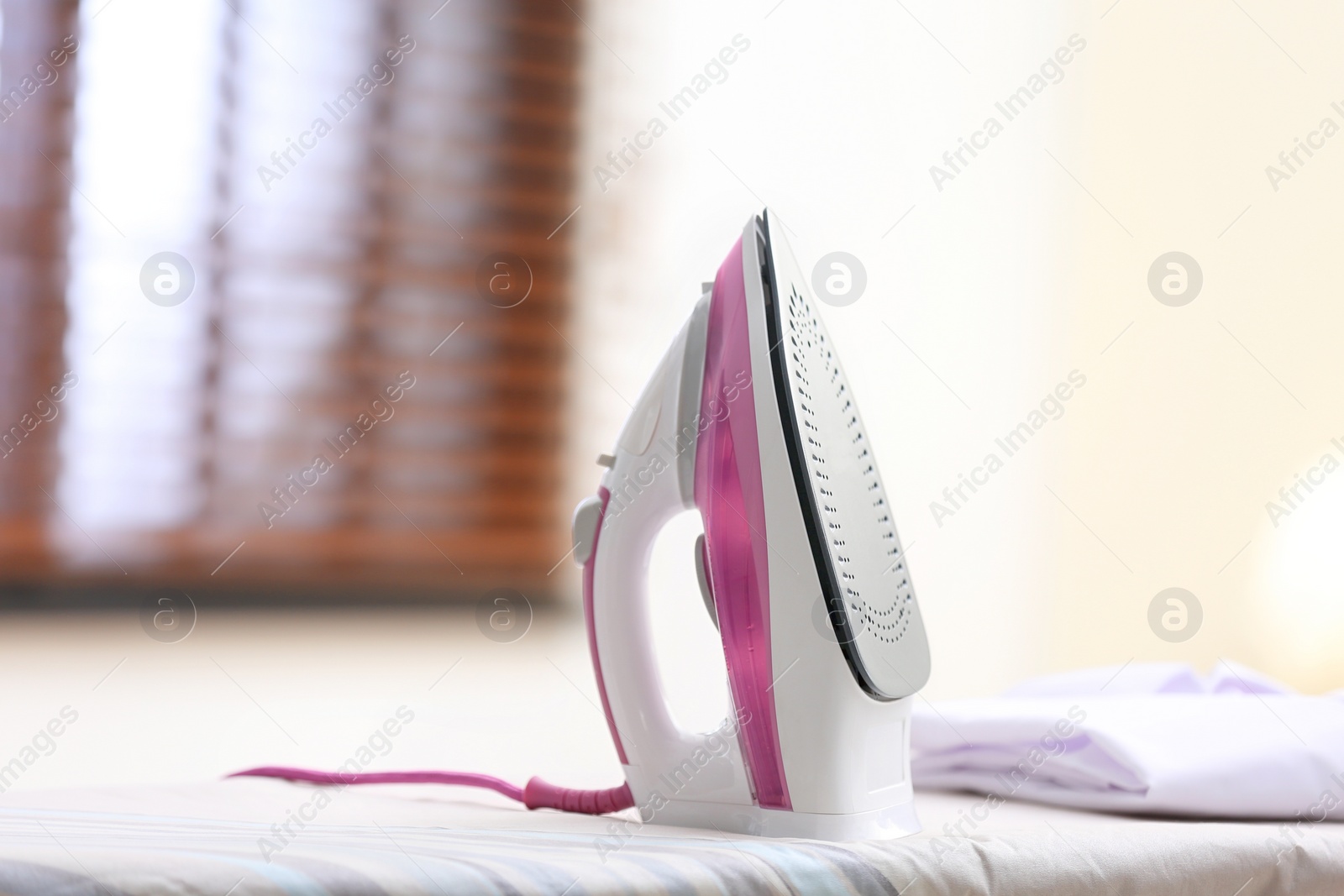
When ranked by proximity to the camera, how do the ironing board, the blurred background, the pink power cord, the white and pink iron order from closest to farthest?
the ironing board, the white and pink iron, the pink power cord, the blurred background

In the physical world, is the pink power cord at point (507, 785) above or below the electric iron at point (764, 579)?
below

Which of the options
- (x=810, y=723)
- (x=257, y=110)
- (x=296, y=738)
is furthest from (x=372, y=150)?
(x=810, y=723)

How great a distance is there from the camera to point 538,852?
20.0 inches

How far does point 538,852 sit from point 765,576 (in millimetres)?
193

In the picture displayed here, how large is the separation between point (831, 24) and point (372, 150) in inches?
29.2

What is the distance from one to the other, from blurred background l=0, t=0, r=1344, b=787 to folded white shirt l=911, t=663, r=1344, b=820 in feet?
1.10

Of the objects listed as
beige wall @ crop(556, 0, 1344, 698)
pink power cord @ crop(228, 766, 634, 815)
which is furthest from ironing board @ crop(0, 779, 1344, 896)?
beige wall @ crop(556, 0, 1344, 698)

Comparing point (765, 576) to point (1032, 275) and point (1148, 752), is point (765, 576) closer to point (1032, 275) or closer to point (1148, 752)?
point (1148, 752)

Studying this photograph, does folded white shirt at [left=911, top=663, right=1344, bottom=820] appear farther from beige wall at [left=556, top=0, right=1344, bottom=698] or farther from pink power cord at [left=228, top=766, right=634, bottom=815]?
beige wall at [left=556, top=0, right=1344, bottom=698]

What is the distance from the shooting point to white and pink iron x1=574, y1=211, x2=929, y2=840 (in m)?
0.61

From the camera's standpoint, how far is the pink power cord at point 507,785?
71 cm

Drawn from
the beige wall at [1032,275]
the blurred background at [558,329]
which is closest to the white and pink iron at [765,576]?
the blurred background at [558,329]

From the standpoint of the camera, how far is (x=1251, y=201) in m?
1.72

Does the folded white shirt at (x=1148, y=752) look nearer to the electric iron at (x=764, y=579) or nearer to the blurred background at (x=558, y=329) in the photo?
the electric iron at (x=764, y=579)
